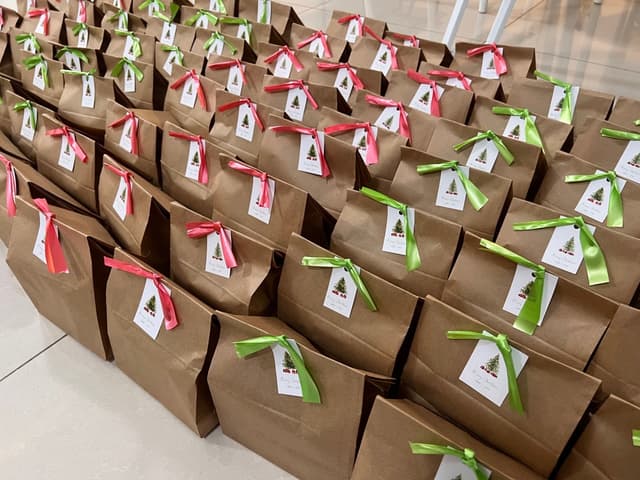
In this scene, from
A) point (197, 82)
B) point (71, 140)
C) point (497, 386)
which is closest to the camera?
point (497, 386)

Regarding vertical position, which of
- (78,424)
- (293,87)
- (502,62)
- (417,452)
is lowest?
(78,424)

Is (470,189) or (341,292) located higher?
(470,189)

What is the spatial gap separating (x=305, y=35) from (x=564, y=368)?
1.87 metres

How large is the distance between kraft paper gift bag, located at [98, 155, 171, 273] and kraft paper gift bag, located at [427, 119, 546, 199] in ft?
2.56

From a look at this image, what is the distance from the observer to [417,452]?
0.87 meters

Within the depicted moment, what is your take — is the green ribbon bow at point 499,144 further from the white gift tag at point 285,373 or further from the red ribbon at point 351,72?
the white gift tag at point 285,373

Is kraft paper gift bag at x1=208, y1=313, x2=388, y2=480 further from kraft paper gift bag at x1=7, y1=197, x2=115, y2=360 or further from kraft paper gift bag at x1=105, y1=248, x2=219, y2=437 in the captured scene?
kraft paper gift bag at x1=7, y1=197, x2=115, y2=360

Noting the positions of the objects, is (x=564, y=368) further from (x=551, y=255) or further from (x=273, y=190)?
(x=273, y=190)

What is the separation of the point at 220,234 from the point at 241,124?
528mm

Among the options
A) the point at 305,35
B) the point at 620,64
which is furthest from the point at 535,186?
the point at 620,64

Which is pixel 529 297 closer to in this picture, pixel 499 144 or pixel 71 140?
pixel 499 144

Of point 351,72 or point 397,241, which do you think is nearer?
point 397,241

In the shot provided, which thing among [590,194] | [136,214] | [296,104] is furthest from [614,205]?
[136,214]

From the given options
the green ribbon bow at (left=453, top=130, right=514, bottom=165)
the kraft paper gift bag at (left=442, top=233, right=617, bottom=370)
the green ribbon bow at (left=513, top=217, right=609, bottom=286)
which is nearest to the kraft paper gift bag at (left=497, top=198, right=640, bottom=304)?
the green ribbon bow at (left=513, top=217, right=609, bottom=286)
